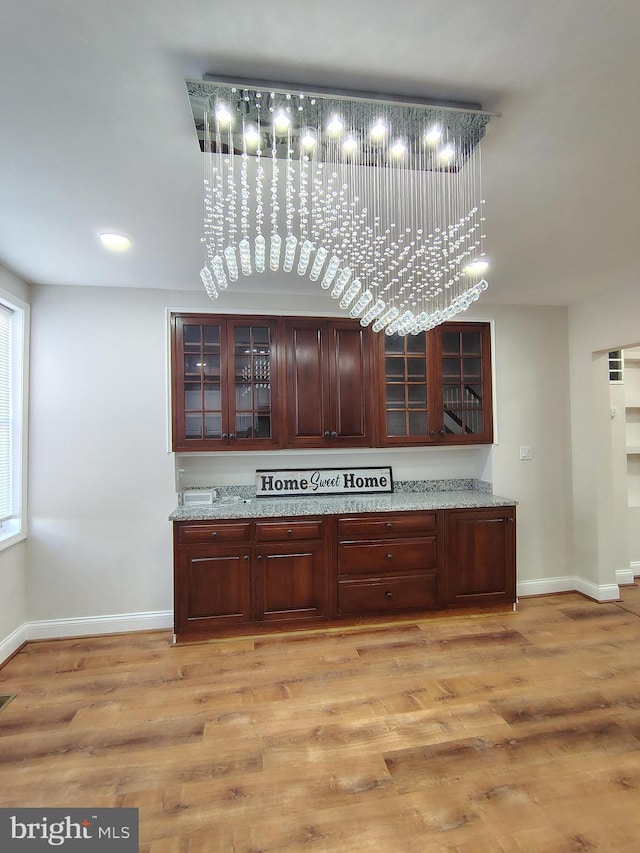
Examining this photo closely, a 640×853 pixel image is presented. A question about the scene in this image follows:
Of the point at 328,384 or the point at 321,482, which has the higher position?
the point at 328,384

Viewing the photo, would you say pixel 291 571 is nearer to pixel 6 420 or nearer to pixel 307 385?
pixel 307 385

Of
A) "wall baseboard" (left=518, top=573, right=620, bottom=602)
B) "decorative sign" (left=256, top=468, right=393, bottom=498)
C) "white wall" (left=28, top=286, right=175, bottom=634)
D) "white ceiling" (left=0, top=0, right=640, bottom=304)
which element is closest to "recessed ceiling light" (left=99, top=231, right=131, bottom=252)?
"white ceiling" (left=0, top=0, right=640, bottom=304)

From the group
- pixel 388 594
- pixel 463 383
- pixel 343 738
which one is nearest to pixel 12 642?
pixel 343 738

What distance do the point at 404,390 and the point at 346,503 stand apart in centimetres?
110

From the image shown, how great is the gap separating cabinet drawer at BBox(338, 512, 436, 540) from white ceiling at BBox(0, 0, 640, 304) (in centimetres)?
213

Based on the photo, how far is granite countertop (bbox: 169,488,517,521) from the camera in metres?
3.05

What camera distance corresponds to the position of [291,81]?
4.33 feet

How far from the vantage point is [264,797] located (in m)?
1.71

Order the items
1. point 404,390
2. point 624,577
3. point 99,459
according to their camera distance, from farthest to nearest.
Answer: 1. point 624,577
2. point 404,390
3. point 99,459

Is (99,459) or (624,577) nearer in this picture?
(99,459)

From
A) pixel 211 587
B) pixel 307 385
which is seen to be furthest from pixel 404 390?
pixel 211 587

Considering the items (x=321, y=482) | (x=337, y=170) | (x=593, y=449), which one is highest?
(x=337, y=170)

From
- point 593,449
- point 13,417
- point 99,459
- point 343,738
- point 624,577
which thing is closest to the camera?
point 343,738

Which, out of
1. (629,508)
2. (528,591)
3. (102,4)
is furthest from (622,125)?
(629,508)
